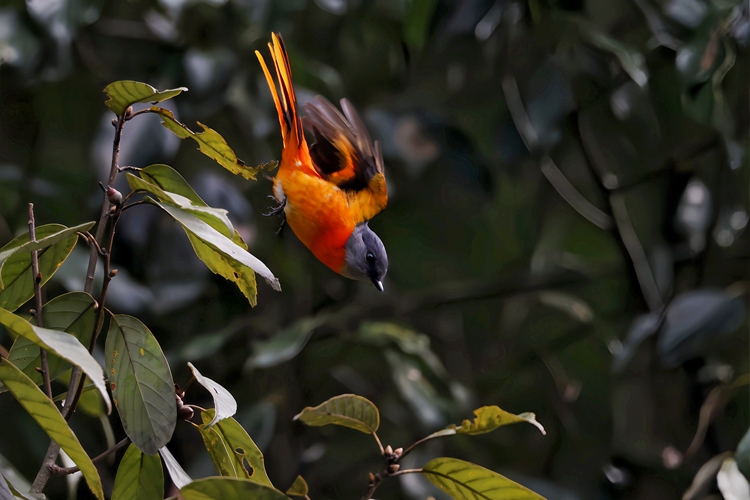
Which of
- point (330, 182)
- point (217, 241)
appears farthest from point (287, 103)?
point (217, 241)

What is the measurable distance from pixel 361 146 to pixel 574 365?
602mm

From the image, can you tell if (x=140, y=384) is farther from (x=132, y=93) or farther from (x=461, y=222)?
(x=461, y=222)

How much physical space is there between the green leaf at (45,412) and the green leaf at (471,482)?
0.16m

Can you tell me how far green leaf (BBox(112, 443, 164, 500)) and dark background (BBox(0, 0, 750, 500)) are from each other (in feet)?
1.45

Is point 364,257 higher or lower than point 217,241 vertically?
lower

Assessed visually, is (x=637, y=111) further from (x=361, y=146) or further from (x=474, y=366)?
(x=361, y=146)

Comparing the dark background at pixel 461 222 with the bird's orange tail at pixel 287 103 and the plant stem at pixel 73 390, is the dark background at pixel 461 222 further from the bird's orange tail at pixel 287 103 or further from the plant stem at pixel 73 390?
the plant stem at pixel 73 390

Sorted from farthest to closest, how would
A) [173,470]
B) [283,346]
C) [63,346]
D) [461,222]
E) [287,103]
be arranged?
[461,222] < [283,346] < [287,103] < [173,470] < [63,346]

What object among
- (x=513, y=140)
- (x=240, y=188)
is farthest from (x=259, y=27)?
(x=513, y=140)

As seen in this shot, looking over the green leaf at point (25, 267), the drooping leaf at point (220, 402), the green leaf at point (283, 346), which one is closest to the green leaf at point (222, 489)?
the drooping leaf at point (220, 402)

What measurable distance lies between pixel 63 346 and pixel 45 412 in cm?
4

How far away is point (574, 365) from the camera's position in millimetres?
1002

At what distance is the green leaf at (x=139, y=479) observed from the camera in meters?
0.34

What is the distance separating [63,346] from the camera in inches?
8.7
